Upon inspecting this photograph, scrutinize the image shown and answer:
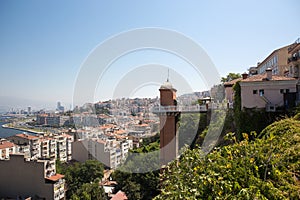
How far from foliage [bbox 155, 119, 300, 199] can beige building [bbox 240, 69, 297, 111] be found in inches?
272

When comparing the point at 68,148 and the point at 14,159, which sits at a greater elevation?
the point at 14,159

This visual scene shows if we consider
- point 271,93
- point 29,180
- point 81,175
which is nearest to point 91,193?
point 29,180

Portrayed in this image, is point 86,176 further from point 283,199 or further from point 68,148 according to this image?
point 283,199

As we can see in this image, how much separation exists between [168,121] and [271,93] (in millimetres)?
5555

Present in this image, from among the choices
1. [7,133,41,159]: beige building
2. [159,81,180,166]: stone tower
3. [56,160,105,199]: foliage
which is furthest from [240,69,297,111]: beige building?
[7,133,41,159]: beige building

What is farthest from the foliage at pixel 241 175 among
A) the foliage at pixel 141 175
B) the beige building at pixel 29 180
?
the beige building at pixel 29 180

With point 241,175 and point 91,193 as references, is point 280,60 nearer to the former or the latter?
point 241,175

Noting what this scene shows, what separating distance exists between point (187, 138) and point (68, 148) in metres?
34.8

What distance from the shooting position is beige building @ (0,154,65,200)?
2080 cm

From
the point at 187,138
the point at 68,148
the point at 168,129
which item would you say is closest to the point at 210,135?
the point at 187,138

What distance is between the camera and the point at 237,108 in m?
11.9

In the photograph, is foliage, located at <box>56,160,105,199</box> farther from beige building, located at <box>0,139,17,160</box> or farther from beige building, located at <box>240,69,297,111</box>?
beige building, located at <box>240,69,297,111</box>

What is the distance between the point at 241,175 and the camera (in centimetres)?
311

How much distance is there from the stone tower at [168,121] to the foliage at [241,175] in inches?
315
